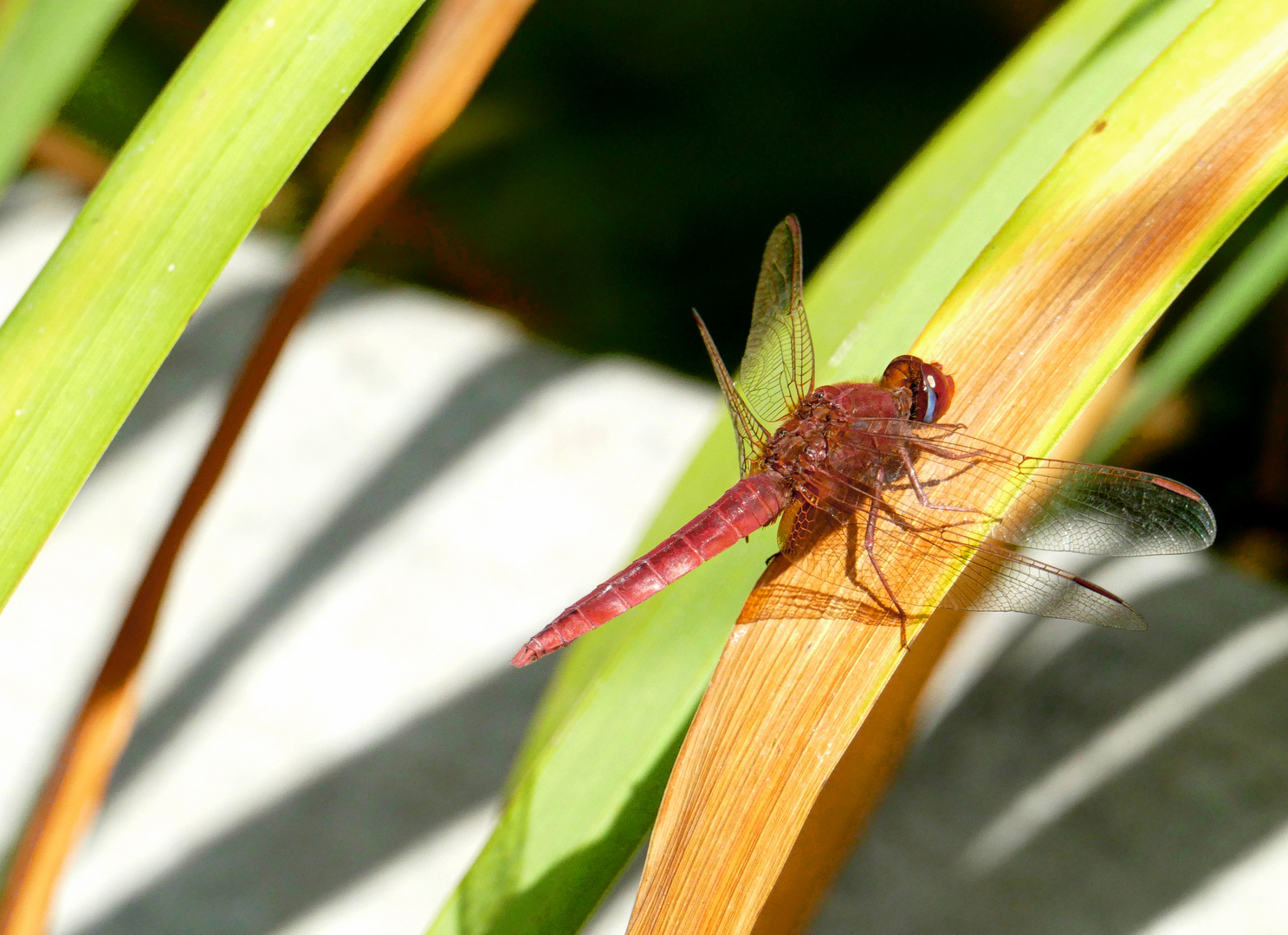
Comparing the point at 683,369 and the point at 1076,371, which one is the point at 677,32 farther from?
the point at 1076,371

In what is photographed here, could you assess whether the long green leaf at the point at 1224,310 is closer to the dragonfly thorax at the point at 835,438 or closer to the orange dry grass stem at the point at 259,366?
the dragonfly thorax at the point at 835,438

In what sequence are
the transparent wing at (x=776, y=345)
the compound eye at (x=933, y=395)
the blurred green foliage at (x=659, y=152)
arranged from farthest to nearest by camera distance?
the blurred green foliage at (x=659, y=152) → the transparent wing at (x=776, y=345) → the compound eye at (x=933, y=395)

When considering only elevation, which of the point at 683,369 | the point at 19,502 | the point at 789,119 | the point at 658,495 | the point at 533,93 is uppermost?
the point at 533,93

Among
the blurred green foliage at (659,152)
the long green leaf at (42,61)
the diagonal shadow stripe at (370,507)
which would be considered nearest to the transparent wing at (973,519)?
the long green leaf at (42,61)

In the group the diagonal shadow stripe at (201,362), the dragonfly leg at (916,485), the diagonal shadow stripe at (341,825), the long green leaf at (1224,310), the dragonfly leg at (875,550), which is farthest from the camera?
the diagonal shadow stripe at (201,362)

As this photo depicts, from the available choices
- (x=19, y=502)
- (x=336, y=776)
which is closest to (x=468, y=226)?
(x=336, y=776)

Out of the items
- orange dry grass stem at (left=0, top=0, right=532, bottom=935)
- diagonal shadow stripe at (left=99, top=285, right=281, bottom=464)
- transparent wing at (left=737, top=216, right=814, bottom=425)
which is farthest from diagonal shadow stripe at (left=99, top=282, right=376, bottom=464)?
transparent wing at (left=737, top=216, right=814, bottom=425)

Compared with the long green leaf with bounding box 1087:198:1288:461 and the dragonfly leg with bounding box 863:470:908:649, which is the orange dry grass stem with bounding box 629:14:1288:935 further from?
the long green leaf with bounding box 1087:198:1288:461
